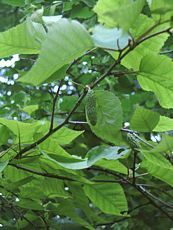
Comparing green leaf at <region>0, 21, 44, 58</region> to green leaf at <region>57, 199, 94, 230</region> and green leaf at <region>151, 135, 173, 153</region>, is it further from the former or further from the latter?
green leaf at <region>57, 199, 94, 230</region>

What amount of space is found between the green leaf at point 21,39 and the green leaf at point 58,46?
13 centimetres

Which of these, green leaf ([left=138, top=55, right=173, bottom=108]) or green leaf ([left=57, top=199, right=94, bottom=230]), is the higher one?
green leaf ([left=138, top=55, right=173, bottom=108])

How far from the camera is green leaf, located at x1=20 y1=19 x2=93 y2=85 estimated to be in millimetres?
637

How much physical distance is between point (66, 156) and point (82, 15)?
774 millimetres

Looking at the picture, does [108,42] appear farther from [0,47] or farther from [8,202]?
[8,202]

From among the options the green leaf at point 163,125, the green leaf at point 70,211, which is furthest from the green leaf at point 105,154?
the green leaf at point 70,211

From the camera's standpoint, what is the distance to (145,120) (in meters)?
0.84

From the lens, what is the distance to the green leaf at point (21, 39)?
2.54 feet

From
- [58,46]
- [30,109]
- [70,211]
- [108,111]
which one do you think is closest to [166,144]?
[108,111]

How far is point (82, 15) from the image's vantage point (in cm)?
156

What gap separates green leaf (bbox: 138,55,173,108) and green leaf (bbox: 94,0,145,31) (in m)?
0.12

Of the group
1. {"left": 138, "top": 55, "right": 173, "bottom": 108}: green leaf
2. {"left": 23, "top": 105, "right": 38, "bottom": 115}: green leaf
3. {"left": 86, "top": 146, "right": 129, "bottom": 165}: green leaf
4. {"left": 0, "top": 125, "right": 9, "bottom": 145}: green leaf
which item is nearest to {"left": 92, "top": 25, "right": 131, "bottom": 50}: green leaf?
{"left": 138, "top": 55, "right": 173, "bottom": 108}: green leaf

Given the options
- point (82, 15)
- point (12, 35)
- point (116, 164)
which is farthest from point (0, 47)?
point (82, 15)

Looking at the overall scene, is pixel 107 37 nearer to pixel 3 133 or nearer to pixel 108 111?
pixel 108 111
